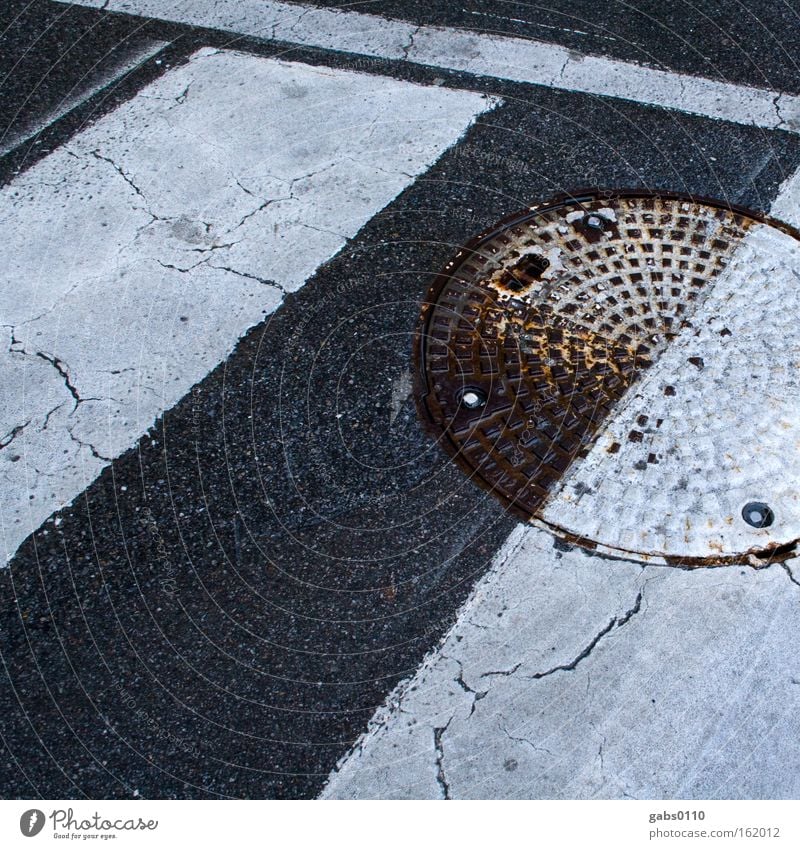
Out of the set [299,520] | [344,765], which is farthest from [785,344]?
[344,765]

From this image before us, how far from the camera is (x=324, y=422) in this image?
3.70m

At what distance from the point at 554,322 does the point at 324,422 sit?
3.81 ft

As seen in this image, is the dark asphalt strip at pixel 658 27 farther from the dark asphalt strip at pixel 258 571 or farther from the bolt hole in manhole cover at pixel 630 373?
the dark asphalt strip at pixel 258 571

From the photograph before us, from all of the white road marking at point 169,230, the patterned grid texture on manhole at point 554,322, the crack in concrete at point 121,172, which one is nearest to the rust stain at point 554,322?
the patterned grid texture on manhole at point 554,322

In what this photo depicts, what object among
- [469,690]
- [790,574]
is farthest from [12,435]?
[790,574]

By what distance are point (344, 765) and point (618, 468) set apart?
1.60m

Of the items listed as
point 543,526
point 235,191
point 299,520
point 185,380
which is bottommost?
point 543,526

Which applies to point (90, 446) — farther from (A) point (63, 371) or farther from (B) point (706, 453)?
(B) point (706, 453)

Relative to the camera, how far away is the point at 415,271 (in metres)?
4.16

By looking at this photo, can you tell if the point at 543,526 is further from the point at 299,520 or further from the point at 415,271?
the point at 415,271

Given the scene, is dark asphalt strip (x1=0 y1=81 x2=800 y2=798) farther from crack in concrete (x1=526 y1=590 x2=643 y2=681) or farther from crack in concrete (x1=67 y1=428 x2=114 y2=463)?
crack in concrete (x1=526 y1=590 x2=643 y2=681)

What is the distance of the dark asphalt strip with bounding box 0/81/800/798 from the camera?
9.77ft

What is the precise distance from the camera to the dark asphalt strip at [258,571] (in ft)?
9.77

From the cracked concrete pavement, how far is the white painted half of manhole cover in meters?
0.14
